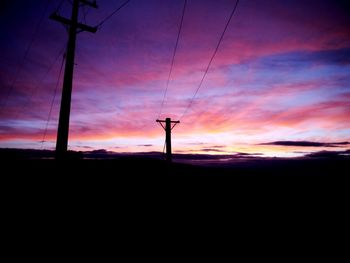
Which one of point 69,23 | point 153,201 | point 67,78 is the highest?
point 69,23

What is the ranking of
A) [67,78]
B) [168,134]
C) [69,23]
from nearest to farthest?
1. [67,78]
2. [69,23]
3. [168,134]

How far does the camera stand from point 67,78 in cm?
1126

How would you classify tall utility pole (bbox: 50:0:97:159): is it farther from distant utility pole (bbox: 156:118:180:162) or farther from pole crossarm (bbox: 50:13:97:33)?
distant utility pole (bbox: 156:118:180:162)

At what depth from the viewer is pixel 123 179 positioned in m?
7.69

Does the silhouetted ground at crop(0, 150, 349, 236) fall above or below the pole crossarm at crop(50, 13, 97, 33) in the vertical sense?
below

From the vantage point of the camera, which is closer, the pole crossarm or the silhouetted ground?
the silhouetted ground

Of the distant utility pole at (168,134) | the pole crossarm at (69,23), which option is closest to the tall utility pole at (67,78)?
the pole crossarm at (69,23)

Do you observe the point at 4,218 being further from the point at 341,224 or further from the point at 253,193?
the point at 341,224

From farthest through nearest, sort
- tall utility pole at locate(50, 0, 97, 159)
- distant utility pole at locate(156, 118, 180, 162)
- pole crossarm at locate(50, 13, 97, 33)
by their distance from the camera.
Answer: distant utility pole at locate(156, 118, 180, 162) < pole crossarm at locate(50, 13, 97, 33) < tall utility pole at locate(50, 0, 97, 159)

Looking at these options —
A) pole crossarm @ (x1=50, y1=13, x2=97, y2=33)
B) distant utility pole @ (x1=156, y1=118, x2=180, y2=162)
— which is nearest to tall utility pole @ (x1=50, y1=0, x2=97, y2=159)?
pole crossarm @ (x1=50, y1=13, x2=97, y2=33)

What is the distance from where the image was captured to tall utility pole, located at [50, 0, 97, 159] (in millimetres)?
10562

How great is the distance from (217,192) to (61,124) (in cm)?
871

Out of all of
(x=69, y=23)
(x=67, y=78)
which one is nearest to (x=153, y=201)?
(x=67, y=78)

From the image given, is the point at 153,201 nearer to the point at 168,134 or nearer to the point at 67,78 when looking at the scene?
the point at 67,78
